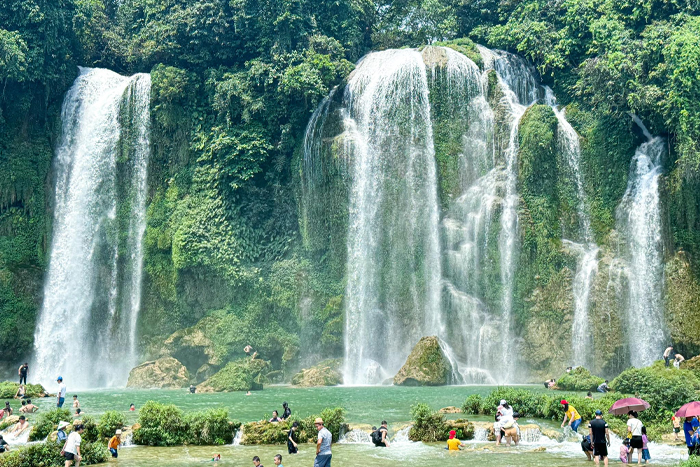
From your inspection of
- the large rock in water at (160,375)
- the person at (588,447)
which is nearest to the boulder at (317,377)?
the large rock in water at (160,375)

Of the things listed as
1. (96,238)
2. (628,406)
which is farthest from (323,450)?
(96,238)

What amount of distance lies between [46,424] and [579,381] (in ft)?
62.6

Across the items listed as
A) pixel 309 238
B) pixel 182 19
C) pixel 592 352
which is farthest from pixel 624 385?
pixel 182 19

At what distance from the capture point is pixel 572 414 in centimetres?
1845

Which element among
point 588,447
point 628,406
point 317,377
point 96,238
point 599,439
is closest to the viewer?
point 599,439

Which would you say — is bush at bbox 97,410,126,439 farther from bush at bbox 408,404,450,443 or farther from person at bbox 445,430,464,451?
person at bbox 445,430,464,451

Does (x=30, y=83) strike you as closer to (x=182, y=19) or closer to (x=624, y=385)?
(x=182, y=19)

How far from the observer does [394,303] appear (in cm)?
3762

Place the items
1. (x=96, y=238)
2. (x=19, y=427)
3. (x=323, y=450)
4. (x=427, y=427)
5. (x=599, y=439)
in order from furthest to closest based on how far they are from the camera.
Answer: (x=96, y=238), (x=19, y=427), (x=427, y=427), (x=599, y=439), (x=323, y=450)

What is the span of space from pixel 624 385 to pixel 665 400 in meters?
2.53

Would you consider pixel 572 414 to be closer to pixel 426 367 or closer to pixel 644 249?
pixel 426 367

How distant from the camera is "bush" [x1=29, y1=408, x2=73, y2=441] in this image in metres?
18.9

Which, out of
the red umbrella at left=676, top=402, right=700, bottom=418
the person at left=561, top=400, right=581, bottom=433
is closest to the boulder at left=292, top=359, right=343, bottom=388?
the person at left=561, top=400, right=581, bottom=433

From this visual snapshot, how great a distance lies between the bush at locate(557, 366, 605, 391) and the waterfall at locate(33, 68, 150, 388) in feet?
71.9
